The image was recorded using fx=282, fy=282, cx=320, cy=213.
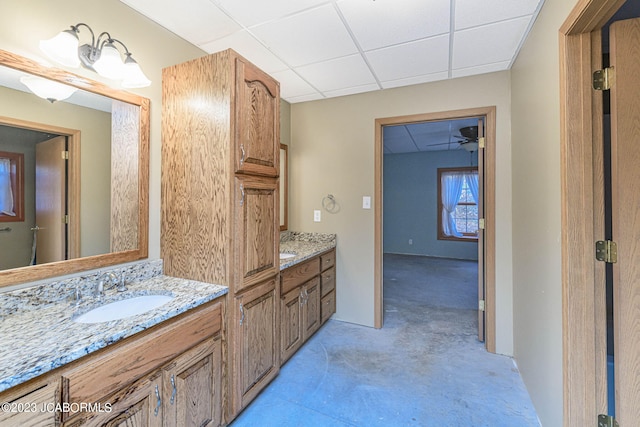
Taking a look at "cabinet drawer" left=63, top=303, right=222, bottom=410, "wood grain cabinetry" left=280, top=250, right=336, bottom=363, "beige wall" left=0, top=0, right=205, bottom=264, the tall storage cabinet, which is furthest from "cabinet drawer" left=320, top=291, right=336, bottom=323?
"beige wall" left=0, top=0, right=205, bottom=264

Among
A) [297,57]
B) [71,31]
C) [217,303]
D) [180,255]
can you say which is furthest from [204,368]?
[297,57]

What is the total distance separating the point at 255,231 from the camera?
1.73 m

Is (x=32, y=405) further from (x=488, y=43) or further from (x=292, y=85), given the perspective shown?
(x=488, y=43)

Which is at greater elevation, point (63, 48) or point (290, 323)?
point (63, 48)

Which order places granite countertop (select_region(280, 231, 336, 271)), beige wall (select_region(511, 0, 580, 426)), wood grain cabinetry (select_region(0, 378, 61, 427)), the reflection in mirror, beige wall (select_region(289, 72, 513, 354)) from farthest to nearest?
the reflection in mirror, granite countertop (select_region(280, 231, 336, 271)), beige wall (select_region(289, 72, 513, 354)), beige wall (select_region(511, 0, 580, 426)), wood grain cabinetry (select_region(0, 378, 61, 427))

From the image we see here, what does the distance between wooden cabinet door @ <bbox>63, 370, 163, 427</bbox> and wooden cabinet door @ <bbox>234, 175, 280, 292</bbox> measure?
1.85 feet

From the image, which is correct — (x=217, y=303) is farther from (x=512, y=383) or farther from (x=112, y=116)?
(x=512, y=383)

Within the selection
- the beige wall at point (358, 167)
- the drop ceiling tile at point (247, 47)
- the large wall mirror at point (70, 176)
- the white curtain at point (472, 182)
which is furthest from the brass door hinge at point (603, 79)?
the white curtain at point (472, 182)

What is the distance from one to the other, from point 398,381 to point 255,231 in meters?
1.50

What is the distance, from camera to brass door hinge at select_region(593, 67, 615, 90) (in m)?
1.22

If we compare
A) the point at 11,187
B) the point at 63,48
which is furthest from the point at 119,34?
the point at 11,187

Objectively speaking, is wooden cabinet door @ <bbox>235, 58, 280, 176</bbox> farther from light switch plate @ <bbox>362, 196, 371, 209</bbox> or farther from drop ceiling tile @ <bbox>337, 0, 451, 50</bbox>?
light switch plate @ <bbox>362, 196, 371, 209</bbox>

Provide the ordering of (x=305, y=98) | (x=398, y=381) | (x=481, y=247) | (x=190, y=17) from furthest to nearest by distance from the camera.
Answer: (x=305, y=98) → (x=481, y=247) → (x=398, y=381) → (x=190, y=17)

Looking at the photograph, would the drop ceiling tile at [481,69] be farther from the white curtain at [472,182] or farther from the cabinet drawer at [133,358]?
the white curtain at [472,182]
